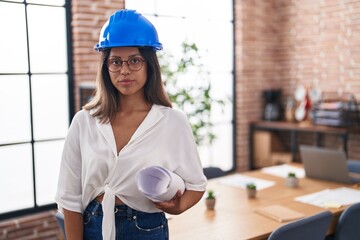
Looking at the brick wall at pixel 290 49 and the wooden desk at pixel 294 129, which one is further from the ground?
the brick wall at pixel 290 49

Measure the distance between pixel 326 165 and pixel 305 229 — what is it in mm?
1102

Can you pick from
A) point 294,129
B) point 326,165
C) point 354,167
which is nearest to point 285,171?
point 326,165

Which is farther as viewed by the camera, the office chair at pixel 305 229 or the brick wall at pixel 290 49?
the brick wall at pixel 290 49

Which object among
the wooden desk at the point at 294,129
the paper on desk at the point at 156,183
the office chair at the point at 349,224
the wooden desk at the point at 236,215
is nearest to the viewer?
the paper on desk at the point at 156,183

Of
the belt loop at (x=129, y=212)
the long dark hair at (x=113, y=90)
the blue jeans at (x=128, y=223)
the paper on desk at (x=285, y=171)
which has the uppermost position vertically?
the long dark hair at (x=113, y=90)

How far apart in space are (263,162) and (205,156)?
685 millimetres

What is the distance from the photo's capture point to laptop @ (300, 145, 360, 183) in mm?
2715

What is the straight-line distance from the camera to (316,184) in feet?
9.16

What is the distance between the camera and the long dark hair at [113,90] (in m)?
1.49

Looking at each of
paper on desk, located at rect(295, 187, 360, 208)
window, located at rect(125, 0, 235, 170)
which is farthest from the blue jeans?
window, located at rect(125, 0, 235, 170)

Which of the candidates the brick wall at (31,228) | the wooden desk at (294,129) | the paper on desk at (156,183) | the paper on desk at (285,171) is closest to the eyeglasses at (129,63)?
the paper on desk at (156,183)

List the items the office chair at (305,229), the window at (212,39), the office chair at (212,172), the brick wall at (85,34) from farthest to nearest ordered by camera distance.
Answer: the window at (212,39) → the brick wall at (85,34) → the office chair at (212,172) → the office chair at (305,229)

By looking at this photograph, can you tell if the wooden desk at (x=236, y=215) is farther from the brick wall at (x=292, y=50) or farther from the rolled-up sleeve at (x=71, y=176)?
the brick wall at (x=292, y=50)

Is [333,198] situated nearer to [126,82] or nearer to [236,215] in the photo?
[236,215]
